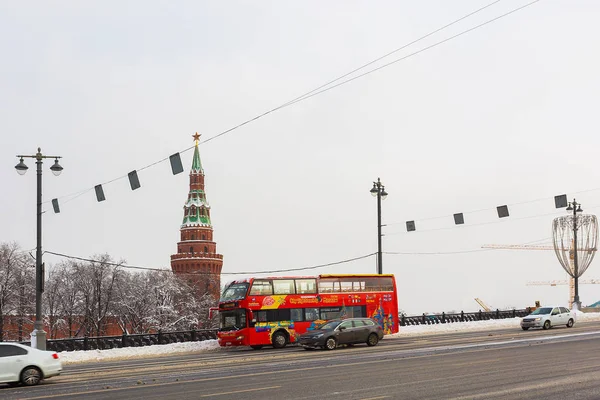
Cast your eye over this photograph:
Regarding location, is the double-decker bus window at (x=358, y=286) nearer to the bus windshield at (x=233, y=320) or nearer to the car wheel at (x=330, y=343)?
the bus windshield at (x=233, y=320)

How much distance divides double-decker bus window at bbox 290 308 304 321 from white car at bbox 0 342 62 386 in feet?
54.4

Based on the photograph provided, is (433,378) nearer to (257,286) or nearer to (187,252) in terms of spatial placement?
(257,286)

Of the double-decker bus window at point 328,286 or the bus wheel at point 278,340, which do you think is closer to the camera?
the bus wheel at point 278,340

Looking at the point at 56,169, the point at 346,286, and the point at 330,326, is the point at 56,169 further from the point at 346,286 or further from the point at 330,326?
the point at 346,286

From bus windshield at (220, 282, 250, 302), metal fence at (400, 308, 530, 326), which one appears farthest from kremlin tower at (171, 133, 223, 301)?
bus windshield at (220, 282, 250, 302)

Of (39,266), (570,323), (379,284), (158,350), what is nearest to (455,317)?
(570,323)

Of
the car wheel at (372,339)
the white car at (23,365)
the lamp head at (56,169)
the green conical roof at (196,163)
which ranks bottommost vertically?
the car wheel at (372,339)

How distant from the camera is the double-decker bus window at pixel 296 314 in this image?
35234mm

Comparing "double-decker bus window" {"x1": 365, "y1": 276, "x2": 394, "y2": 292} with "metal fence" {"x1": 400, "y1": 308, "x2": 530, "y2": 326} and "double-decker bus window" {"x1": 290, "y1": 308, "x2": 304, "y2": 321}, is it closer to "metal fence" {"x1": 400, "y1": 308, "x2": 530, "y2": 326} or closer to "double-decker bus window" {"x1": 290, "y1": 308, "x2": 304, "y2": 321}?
"double-decker bus window" {"x1": 290, "y1": 308, "x2": 304, "y2": 321}

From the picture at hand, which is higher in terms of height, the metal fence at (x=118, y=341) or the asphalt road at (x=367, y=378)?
the metal fence at (x=118, y=341)

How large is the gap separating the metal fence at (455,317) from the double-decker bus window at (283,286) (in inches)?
723

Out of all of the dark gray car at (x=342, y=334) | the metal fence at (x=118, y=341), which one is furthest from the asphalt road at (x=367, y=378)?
the metal fence at (x=118, y=341)

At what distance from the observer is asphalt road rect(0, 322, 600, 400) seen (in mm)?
14500

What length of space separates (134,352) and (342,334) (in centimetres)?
1168
